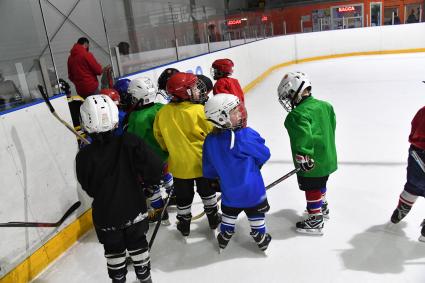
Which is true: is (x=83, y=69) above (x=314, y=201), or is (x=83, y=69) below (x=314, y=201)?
above

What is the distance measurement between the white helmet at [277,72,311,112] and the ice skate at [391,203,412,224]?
0.88m

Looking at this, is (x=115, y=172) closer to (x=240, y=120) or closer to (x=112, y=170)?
(x=112, y=170)

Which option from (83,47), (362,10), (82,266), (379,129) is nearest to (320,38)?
(362,10)

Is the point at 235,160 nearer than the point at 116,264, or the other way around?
the point at 116,264

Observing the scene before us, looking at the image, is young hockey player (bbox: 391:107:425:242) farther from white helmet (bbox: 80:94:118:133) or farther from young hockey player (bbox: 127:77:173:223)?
Result: white helmet (bbox: 80:94:118:133)

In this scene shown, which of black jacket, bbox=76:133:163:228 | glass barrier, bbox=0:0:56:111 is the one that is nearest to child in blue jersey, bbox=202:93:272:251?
black jacket, bbox=76:133:163:228

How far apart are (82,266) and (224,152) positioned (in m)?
1.16

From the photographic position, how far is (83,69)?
4.13 metres

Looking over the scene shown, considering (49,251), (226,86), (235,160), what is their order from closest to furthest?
(235,160)
(49,251)
(226,86)

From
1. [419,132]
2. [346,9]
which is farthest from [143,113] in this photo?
[346,9]

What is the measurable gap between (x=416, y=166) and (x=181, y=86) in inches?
55.0

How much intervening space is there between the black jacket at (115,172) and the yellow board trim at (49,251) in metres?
0.79

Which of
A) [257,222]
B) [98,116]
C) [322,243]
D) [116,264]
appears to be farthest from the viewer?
[322,243]

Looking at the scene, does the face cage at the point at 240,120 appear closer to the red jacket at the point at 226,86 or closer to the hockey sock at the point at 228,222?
the hockey sock at the point at 228,222
